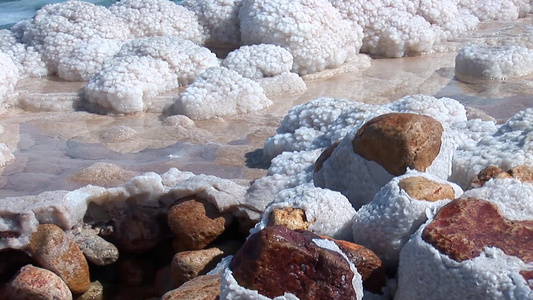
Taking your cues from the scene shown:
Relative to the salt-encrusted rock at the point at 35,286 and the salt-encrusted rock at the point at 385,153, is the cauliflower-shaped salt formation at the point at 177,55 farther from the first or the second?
the salt-encrusted rock at the point at 35,286

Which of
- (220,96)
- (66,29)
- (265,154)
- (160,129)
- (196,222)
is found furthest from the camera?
(66,29)

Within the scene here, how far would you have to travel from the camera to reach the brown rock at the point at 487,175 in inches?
87.7

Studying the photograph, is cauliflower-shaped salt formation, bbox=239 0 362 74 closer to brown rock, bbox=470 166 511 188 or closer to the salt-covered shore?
the salt-covered shore

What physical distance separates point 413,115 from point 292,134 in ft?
3.47

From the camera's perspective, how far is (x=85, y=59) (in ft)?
15.5

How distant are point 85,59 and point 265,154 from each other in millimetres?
1868

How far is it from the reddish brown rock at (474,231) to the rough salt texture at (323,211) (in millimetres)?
336

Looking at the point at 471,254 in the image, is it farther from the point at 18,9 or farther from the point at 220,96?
the point at 18,9

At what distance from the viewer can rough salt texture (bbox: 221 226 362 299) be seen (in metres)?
1.78

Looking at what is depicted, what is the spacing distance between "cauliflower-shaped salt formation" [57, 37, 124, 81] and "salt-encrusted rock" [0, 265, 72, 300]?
2591mm

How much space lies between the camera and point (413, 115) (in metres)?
2.41

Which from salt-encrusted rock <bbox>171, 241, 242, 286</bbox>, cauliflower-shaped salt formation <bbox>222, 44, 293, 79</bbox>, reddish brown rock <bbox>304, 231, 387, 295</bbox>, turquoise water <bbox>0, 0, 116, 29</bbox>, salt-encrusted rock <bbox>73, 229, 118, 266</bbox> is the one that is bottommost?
turquoise water <bbox>0, 0, 116, 29</bbox>

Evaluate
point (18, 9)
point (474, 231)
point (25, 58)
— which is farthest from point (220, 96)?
point (18, 9)

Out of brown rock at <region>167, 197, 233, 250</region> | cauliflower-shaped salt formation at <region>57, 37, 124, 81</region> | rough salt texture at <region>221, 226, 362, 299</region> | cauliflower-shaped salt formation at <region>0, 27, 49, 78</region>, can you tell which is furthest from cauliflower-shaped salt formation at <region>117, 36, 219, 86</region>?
rough salt texture at <region>221, 226, 362, 299</region>
